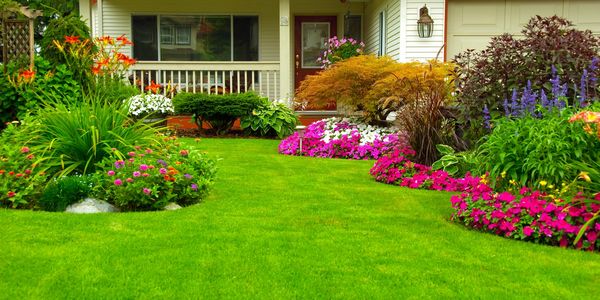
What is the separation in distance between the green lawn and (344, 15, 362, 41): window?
1135cm

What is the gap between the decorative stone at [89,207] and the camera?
17.7 feet

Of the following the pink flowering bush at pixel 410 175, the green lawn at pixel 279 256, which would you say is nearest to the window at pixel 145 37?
the pink flowering bush at pixel 410 175

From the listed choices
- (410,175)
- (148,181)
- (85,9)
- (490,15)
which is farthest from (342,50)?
(148,181)

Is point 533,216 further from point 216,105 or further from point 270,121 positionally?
point 216,105

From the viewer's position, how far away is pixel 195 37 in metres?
16.5

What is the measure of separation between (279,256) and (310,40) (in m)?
13.1

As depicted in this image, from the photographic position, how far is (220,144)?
11.3m

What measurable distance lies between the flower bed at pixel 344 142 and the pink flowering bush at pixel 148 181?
14.3 ft

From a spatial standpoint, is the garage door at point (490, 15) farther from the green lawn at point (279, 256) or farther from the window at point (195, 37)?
the green lawn at point (279, 256)

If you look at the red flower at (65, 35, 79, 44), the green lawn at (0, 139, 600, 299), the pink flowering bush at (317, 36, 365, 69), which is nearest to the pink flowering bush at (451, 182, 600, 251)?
the green lawn at (0, 139, 600, 299)

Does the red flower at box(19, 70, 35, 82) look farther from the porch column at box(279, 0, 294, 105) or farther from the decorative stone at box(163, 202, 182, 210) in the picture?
the porch column at box(279, 0, 294, 105)

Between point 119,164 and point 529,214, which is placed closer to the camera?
point 529,214

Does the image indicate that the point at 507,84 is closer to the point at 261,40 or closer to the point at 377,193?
the point at 377,193

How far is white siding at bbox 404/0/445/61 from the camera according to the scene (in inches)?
523
